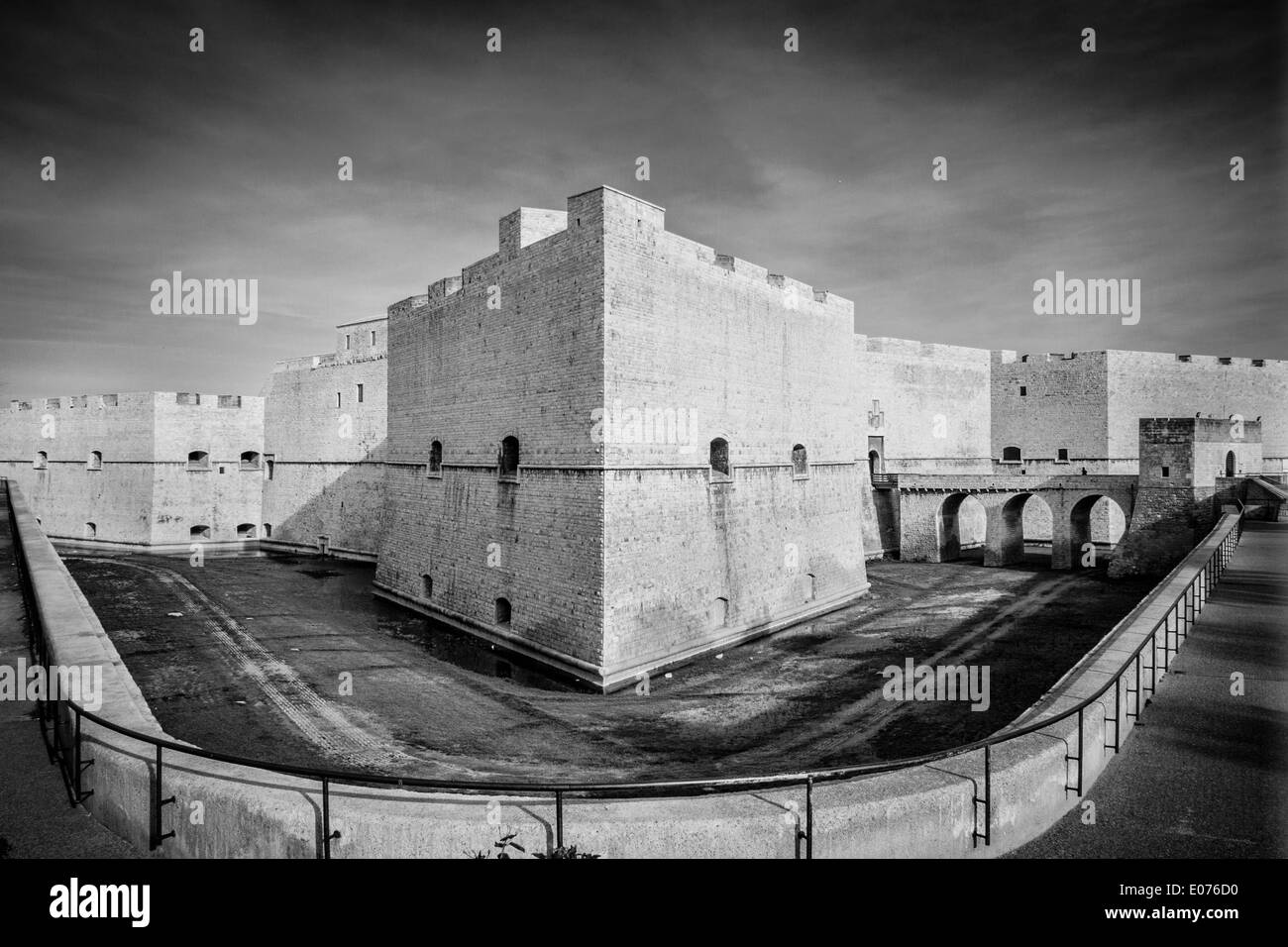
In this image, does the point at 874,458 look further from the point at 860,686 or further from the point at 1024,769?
the point at 1024,769

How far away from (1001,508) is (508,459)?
20.2 m

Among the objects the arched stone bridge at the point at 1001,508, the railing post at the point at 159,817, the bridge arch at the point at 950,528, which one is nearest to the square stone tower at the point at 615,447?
the railing post at the point at 159,817

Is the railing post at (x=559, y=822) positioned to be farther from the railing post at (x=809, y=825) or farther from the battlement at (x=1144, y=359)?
the battlement at (x=1144, y=359)

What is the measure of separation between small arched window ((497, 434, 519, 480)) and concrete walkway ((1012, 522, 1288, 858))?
40.2 feet

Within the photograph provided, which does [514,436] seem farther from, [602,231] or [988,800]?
[988,800]

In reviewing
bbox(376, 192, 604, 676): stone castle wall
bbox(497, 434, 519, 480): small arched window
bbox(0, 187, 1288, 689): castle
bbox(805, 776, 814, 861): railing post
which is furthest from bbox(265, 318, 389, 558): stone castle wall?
bbox(805, 776, 814, 861): railing post

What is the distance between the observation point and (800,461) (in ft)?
64.8

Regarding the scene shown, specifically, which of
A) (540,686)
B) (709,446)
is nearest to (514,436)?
(709,446)

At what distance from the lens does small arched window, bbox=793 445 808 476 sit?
64.2 ft

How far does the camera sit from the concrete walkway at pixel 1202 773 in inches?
190

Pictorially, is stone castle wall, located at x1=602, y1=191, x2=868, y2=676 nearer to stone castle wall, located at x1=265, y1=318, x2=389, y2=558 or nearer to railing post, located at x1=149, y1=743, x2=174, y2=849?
railing post, located at x1=149, y1=743, x2=174, y2=849

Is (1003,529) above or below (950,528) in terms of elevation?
above
